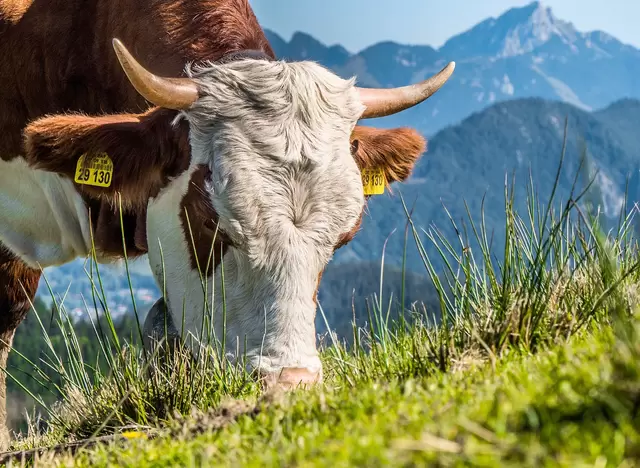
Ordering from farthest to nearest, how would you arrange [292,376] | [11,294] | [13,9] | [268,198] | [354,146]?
1. [11,294]
2. [13,9]
3. [354,146]
4. [268,198]
5. [292,376]

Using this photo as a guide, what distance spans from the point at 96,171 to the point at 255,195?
50.4 inches

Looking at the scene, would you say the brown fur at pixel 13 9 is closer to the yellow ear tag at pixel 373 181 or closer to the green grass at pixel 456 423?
the yellow ear tag at pixel 373 181

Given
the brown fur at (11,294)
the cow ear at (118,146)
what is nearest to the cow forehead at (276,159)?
the cow ear at (118,146)

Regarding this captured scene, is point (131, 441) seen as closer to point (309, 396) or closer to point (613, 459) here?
point (309, 396)

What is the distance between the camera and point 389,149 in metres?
6.85

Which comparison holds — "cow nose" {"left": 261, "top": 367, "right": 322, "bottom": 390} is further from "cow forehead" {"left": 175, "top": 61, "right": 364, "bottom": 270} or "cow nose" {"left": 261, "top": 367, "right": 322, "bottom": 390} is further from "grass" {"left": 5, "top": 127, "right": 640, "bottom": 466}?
"cow forehead" {"left": 175, "top": 61, "right": 364, "bottom": 270}

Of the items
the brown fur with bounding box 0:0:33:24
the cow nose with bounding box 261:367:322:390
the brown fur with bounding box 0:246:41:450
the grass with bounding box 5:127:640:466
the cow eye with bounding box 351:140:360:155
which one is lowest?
the brown fur with bounding box 0:246:41:450

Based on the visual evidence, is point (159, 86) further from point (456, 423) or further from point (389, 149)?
point (456, 423)

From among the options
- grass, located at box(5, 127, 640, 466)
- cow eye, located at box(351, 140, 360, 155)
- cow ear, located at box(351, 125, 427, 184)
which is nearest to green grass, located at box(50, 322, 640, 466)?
grass, located at box(5, 127, 640, 466)

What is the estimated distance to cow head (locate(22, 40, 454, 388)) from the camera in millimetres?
5340

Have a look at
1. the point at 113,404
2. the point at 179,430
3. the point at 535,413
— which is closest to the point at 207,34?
the point at 113,404

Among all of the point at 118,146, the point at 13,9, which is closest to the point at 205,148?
the point at 118,146

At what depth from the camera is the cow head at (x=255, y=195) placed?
5.34 metres

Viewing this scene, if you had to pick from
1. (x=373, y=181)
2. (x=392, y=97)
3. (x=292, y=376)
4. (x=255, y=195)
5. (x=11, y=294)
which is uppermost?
(x=392, y=97)
